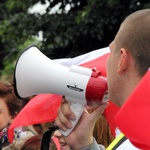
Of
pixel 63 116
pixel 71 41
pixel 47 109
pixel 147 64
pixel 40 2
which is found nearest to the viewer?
pixel 147 64

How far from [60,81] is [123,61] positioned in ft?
1.65

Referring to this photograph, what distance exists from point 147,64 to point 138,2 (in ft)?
16.8

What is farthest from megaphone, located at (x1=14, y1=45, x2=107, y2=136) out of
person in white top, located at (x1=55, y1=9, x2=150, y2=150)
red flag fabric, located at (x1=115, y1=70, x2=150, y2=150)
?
red flag fabric, located at (x1=115, y1=70, x2=150, y2=150)

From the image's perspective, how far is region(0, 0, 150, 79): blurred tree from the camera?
7109 millimetres

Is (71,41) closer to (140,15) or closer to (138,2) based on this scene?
(138,2)

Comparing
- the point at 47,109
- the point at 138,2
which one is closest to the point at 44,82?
the point at 47,109

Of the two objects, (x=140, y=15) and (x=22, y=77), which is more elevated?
(x=140, y=15)

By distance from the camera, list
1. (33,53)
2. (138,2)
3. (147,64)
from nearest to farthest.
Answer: (147,64)
(33,53)
(138,2)

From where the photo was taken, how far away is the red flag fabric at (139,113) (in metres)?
1.58

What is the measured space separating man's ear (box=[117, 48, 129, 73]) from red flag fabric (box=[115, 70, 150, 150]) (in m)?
0.22

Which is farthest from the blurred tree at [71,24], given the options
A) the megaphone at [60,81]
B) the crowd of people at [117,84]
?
the megaphone at [60,81]

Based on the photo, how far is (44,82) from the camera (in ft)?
7.69

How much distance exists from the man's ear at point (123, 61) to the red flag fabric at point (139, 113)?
0.22 m

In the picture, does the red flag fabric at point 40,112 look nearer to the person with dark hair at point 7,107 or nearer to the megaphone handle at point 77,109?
the megaphone handle at point 77,109
